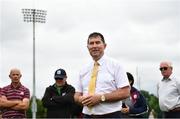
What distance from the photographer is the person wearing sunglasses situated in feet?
29.4

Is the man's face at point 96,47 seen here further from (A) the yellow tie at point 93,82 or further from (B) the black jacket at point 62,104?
(B) the black jacket at point 62,104

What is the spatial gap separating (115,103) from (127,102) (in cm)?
322

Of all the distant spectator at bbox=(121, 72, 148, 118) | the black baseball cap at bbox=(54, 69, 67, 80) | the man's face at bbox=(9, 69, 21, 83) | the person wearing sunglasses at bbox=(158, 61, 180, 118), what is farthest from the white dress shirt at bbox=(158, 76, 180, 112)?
the man's face at bbox=(9, 69, 21, 83)

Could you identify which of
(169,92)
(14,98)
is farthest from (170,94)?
(14,98)

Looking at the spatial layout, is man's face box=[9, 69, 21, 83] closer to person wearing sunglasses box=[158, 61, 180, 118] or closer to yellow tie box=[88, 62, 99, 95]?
person wearing sunglasses box=[158, 61, 180, 118]

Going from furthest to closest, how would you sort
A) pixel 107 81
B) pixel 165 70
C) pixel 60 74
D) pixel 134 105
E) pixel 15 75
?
pixel 165 70 → pixel 60 74 → pixel 15 75 → pixel 134 105 → pixel 107 81

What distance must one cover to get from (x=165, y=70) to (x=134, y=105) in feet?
3.11

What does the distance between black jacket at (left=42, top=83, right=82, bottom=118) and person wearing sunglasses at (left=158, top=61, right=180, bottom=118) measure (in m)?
1.57

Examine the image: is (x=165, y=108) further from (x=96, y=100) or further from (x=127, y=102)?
(x=96, y=100)

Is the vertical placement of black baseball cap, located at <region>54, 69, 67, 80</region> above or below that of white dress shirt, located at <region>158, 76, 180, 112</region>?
above

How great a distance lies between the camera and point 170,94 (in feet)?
29.7

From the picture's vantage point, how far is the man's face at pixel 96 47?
18.9ft

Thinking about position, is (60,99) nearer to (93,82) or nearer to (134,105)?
(134,105)

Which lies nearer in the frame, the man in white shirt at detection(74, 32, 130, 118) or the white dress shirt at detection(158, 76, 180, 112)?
the man in white shirt at detection(74, 32, 130, 118)
